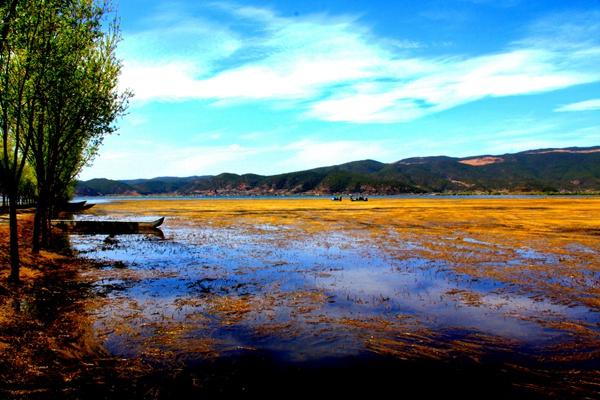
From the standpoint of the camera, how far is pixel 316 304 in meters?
16.7

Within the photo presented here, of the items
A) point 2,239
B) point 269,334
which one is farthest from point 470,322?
point 2,239

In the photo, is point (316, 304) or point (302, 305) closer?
point (302, 305)

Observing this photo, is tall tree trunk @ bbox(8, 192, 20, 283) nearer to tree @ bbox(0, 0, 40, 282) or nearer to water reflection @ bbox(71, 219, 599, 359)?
tree @ bbox(0, 0, 40, 282)

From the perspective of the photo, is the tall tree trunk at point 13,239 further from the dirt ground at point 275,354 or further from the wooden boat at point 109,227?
the wooden boat at point 109,227

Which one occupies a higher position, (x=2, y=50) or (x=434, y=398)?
(x=2, y=50)

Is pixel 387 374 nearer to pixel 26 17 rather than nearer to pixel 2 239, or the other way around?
pixel 26 17

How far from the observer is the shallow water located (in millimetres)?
12242

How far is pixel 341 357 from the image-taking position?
11.1 m

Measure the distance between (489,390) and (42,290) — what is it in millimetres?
19783

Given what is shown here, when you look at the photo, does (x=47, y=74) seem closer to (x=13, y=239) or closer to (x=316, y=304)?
(x=13, y=239)

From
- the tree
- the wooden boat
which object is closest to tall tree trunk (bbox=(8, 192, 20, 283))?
the tree

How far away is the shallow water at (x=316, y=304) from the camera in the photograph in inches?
482

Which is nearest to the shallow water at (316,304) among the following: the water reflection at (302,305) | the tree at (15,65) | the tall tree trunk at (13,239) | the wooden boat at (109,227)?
the water reflection at (302,305)

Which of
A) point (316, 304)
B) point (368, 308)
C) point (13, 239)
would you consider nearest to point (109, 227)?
point (13, 239)
